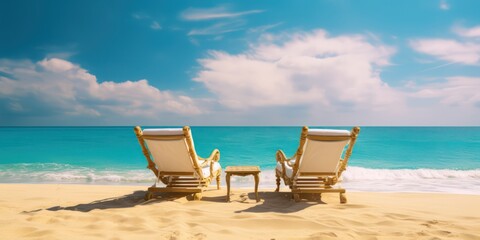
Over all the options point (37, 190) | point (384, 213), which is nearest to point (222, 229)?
point (384, 213)

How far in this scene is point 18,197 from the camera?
20.6 ft

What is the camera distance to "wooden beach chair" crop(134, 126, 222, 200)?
530cm

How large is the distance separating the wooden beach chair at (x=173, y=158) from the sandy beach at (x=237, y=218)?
261 millimetres

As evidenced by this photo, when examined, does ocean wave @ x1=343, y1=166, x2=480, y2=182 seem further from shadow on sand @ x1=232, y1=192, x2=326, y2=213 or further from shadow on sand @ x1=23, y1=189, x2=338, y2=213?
shadow on sand @ x1=23, y1=189, x2=338, y2=213

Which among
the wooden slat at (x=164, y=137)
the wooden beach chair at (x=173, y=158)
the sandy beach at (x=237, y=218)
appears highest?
the wooden slat at (x=164, y=137)

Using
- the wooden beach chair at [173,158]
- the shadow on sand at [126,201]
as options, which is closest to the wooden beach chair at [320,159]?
the shadow on sand at [126,201]

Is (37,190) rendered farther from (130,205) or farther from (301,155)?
(301,155)

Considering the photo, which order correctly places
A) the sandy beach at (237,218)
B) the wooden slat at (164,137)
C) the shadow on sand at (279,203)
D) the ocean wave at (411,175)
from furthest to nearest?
the ocean wave at (411,175) → the wooden slat at (164,137) → the shadow on sand at (279,203) → the sandy beach at (237,218)

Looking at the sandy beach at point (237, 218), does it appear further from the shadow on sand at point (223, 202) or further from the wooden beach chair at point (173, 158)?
the wooden beach chair at point (173, 158)

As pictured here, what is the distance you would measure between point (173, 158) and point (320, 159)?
2.80 m

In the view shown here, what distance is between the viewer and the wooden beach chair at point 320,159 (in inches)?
199

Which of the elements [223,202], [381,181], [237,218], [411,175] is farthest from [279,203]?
[411,175]

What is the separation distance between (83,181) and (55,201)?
505 centimetres

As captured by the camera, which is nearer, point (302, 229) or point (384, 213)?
point (302, 229)
